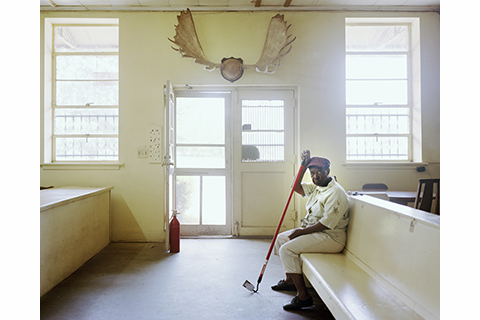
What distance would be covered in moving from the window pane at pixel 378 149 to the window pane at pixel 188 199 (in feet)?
7.43

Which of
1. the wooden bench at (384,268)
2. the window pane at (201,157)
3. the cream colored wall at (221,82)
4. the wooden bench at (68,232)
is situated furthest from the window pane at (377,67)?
the wooden bench at (68,232)

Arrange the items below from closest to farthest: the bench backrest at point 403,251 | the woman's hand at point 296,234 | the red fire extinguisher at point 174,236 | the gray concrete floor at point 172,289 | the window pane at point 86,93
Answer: the bench backrest at point 403,251
the gray concrete floor at point 172,289
the woman's hand at point 296,234
the red fire extinguisher at point 174,236
the window pane at point 86,93

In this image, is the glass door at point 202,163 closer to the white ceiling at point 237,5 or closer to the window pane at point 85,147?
the window pane at point 85,147

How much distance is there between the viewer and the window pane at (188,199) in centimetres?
399

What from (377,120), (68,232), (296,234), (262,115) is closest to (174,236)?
(68,232)

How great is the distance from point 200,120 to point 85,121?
5.36ft

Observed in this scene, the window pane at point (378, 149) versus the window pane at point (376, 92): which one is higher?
the window pane at point (376, 92)

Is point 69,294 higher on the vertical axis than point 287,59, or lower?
lower

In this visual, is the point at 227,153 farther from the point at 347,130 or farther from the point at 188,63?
the point at 347,130

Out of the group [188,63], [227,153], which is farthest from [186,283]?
[188,63]

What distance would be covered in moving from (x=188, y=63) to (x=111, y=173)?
1850 mm

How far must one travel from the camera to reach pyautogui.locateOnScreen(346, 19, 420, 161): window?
4.04 metres

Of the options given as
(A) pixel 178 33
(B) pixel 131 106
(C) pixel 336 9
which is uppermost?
(C) pixel 336 9

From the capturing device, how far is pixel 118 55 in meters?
3.88
